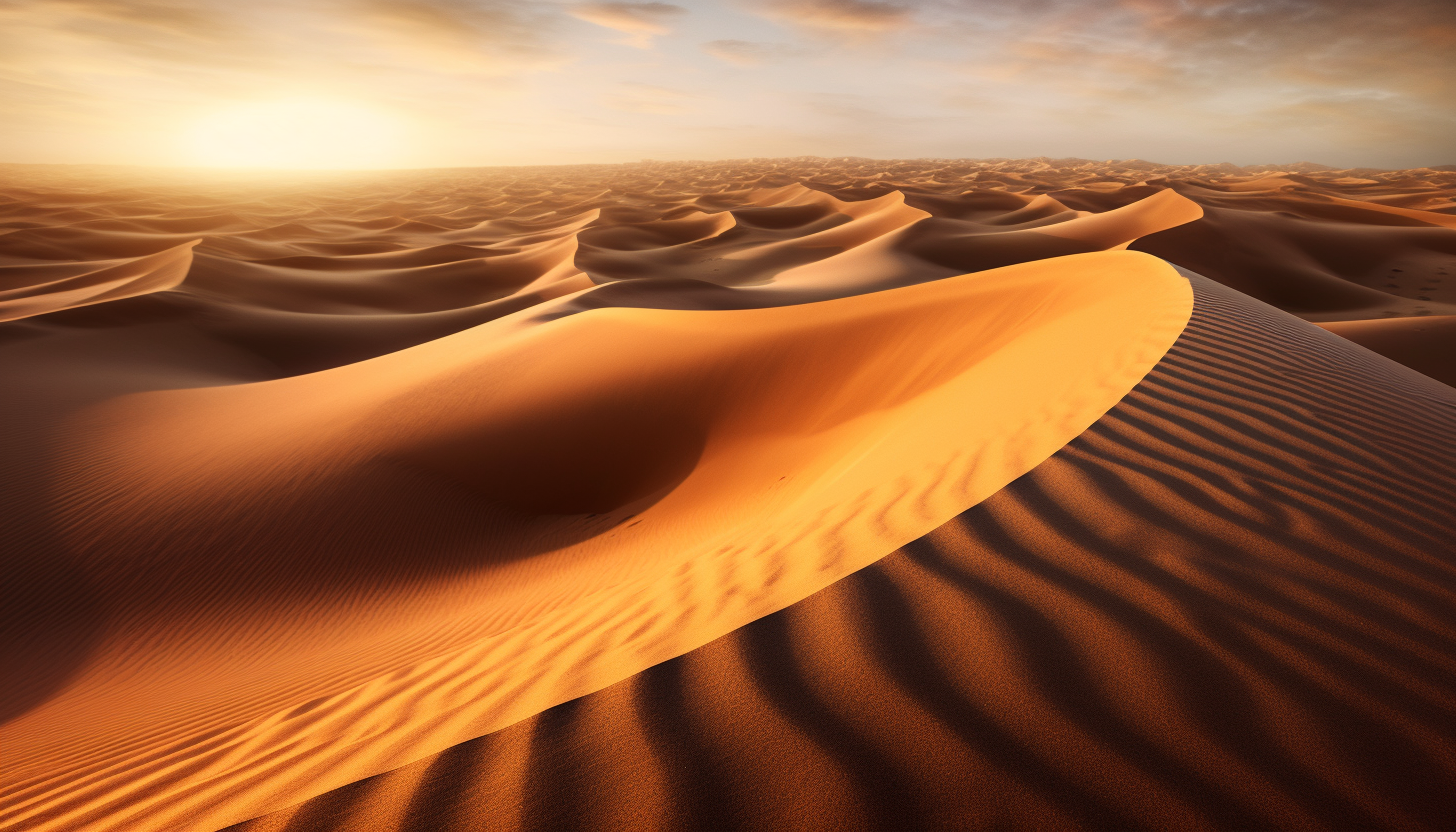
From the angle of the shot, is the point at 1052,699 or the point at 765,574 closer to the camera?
the point at 1052,699

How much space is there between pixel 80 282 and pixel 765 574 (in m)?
28.6

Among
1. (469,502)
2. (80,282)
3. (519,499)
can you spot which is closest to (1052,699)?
(519,499)

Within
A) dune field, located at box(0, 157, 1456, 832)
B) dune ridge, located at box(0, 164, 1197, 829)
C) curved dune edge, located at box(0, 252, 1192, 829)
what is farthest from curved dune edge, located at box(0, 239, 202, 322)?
curved dune edge, located at box(0, 252, 1192, 829)

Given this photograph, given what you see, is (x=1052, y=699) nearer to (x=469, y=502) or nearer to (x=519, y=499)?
(x=519, y=499)

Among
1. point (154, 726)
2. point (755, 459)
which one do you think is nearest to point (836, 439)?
point (755, 459)

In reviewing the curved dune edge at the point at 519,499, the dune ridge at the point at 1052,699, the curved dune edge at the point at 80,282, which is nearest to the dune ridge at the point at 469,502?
the curved dune edge at the point at 519,499

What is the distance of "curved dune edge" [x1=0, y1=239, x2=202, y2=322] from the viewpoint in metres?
16.9

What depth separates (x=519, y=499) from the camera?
6348 millimetres

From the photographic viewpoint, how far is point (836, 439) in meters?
5.73

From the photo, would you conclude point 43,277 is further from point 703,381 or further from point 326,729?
point 326,729

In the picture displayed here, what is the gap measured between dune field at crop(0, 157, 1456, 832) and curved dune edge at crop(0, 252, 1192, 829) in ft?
0.12

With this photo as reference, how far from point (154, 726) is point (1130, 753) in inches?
165

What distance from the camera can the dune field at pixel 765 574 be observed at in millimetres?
1471

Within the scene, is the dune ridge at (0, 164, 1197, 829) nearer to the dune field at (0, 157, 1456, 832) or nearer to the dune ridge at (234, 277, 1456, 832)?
the dune field at (0, 157, 1456, 832)
